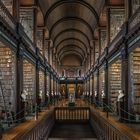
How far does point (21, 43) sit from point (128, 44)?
403 centimetres

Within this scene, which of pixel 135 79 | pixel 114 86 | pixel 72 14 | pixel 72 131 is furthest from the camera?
pixel 72 14

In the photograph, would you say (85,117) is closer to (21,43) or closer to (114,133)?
(21,43)

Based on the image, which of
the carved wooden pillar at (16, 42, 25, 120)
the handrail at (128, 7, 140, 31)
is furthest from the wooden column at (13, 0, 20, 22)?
the handrail at (128, 7, 140, 31)

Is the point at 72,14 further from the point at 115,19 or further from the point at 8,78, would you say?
the point at 8,78

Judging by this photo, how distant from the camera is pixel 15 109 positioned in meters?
11.2

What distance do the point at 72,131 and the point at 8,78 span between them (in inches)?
223

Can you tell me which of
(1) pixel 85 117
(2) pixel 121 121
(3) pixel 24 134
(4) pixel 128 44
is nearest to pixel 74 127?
(1) pixel 85 117

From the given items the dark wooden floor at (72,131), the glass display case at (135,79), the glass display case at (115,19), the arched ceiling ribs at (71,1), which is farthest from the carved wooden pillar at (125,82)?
the arched ceiling ribs at (71,1)

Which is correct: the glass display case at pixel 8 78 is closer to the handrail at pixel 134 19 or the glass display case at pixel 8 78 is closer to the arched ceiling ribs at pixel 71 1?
the handrail at pixel 134 19

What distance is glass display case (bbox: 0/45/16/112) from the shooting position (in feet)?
37.1

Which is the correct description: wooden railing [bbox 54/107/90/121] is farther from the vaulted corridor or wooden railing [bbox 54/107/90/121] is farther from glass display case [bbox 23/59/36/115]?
glass display case [bbox 23/59/36/115]

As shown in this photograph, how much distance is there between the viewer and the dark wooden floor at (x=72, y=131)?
47.5ft

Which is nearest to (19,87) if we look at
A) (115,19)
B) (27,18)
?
(27,18)

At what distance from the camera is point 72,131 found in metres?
16.1
